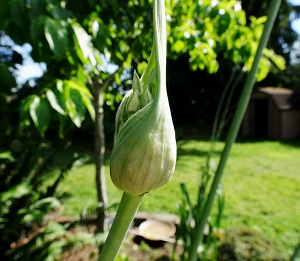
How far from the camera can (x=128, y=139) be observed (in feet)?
0.53

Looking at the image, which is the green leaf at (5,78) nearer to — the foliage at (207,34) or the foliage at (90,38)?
the foliage at (90,38)

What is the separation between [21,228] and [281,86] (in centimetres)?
1206

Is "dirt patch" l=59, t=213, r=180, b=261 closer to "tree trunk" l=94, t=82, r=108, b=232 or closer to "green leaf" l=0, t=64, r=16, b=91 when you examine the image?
"tree trunk" l=94, t=82, r=108, b=232

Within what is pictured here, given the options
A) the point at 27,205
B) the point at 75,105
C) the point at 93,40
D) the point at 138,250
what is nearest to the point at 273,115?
the point at 138,250

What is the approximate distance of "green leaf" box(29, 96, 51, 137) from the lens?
0.90 m

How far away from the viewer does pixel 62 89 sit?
1009 millimetres

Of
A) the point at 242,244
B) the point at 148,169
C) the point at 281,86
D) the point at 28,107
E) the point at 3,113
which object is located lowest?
the point at 281,86

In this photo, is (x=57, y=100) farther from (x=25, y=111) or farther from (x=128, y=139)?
(x=128, y=139)

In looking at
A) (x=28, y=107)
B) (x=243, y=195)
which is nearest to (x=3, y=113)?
(x=28, y=107)

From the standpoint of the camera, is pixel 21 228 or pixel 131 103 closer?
pixel 131 103

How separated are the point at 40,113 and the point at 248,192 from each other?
12.4 feet

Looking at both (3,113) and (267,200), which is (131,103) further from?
(267,200)

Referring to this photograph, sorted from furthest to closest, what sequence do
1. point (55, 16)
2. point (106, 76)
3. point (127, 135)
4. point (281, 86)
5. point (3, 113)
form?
point (281, 86) < point (106, 76) < point (3, 113) < point (55, 16) < point (127, 135)

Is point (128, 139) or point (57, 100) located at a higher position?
point (128, 139)
